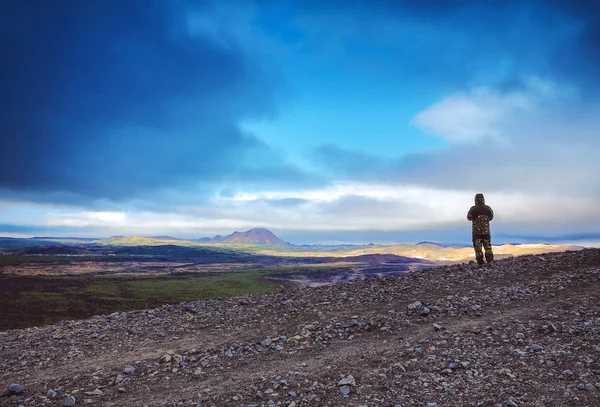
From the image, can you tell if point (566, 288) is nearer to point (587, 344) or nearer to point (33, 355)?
point (587, 344)

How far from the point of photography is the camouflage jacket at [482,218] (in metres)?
23.5

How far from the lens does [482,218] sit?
77.2 ft

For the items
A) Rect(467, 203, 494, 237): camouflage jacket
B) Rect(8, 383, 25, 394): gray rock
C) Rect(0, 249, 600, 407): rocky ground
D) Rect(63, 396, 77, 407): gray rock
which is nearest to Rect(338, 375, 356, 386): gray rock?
Rect(0, 249, 600, 407): rocky ground

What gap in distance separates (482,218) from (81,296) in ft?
348

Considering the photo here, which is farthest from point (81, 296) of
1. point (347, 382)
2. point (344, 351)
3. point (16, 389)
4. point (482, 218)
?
point (347, 382)

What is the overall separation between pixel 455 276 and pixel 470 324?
7659mm

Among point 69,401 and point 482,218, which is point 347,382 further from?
point 482,218

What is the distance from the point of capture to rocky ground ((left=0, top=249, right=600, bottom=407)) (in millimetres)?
9258

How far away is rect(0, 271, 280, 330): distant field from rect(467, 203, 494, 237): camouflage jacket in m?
66.6

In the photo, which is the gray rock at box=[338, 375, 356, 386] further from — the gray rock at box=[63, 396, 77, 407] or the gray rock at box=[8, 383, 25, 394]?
the gray rock at box=[8, 383, 25, 394]

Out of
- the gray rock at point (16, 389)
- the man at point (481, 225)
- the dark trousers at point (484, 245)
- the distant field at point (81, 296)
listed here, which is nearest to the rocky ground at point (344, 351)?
the gray rock at point (16, 389)

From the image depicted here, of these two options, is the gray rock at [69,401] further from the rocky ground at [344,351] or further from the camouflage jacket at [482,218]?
the camouflage jacket at [482,218]

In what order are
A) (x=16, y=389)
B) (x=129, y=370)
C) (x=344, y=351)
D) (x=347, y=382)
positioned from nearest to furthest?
(x=347, y=382)
(x=16, y=389)
(x=129, y=370)
(x=344, y=351)

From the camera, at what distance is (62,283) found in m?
126
